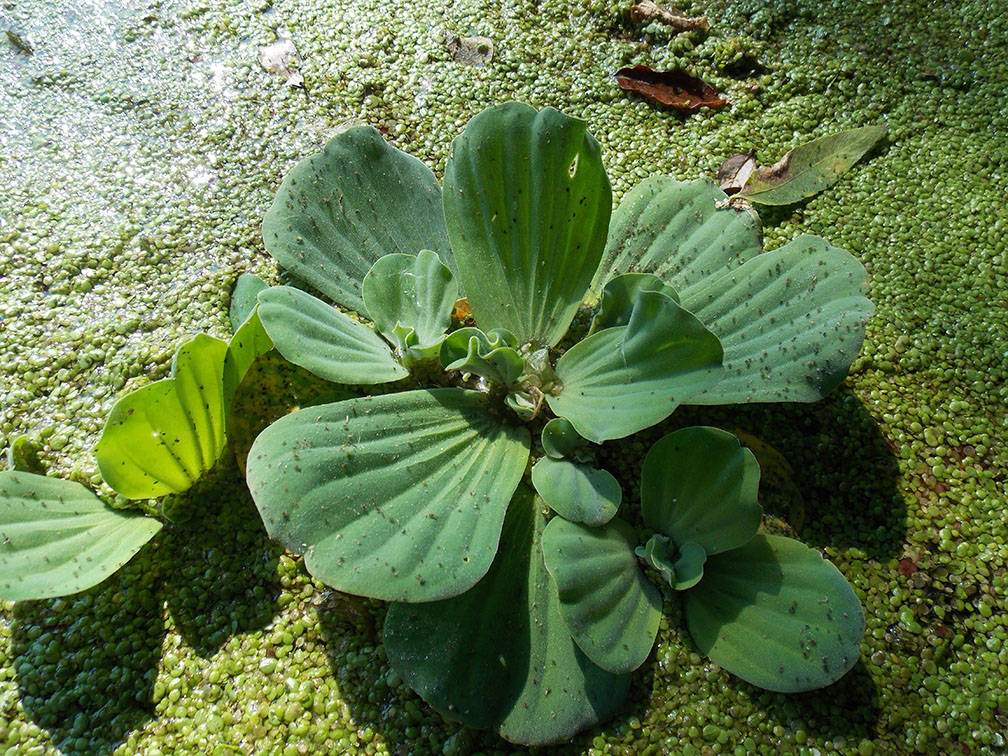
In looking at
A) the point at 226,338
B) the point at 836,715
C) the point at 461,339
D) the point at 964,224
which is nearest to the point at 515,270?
the point at 461,339

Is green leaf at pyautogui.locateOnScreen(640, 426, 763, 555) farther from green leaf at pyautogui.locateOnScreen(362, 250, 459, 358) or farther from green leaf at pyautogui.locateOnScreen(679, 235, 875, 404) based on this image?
green leaf at pyautogui.locateOnScreen(362, 250, 459, 358)

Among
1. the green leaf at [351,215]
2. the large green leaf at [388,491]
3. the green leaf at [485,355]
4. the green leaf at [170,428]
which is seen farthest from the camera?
the green leaf at [351,215]

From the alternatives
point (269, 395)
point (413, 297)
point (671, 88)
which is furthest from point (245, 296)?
point (671, 88)

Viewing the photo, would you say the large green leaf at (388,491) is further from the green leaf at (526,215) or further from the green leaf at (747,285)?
the green leaf at (747,285)

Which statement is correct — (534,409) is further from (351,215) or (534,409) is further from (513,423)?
(351,215)

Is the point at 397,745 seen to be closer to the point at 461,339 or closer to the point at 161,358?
the point at 461,339

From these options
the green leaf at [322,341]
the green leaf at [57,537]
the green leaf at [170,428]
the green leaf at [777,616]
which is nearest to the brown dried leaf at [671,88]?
the green leaf at [322,341]

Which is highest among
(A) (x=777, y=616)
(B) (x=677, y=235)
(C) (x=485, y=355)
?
(C) (x=485, y=355)
